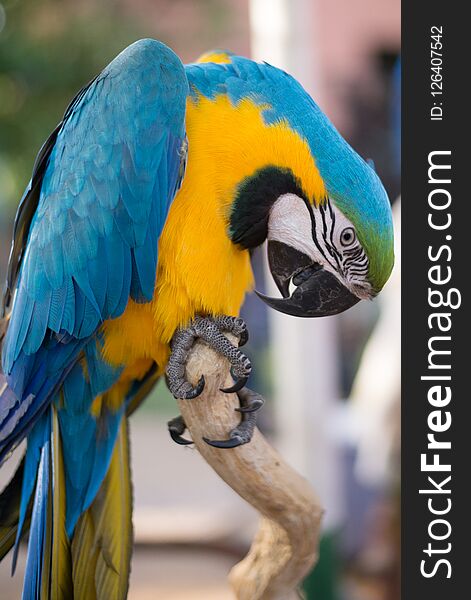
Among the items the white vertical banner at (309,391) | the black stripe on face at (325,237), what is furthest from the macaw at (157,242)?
→ the white vertical banner at (309,391)

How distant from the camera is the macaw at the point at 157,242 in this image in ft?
3.46

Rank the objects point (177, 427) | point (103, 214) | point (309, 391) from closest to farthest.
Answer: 1. point (103, 214)
2. point (177, 427)
3. point (309, 391)

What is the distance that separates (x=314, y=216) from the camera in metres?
1.08

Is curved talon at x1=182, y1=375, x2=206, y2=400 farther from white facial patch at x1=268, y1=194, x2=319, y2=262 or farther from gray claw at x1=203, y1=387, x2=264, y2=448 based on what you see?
white facial patch at x1=268, y1=194, x2=319, y2=262

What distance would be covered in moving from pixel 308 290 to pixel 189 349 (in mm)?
191

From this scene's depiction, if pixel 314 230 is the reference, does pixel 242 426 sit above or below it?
below

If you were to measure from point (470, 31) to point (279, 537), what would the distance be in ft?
2.80

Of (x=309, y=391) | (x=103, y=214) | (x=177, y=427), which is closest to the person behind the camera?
(x=103, y=214)

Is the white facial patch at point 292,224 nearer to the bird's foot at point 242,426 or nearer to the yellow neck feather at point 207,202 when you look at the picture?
the yellow neck feather at point 207,202

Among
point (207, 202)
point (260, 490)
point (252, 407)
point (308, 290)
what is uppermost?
point (207, 202)

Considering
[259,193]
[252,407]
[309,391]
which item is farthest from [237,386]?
[309,391]

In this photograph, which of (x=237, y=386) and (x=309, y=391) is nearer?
(x=237, y=386)

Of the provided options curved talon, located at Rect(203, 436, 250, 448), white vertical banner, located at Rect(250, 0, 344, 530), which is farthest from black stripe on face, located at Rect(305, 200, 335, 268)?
white vertical banner, located at Rect(250, 0, 344, 530)

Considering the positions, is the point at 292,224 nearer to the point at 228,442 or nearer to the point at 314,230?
the point at 314,230
